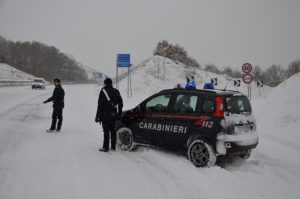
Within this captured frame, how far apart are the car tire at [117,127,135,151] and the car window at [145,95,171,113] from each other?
88 centimetres

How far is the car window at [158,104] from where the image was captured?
7.75 m

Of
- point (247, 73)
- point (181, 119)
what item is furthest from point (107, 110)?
point (247, 73)

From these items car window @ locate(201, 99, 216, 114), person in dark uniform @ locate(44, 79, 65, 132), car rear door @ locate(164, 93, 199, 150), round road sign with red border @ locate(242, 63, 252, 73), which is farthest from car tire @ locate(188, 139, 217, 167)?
round road sign with red border @ locate(242, 63, 252, 73)

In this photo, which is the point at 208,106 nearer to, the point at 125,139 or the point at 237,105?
the point at 237,105

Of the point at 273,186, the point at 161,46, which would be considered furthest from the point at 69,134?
the point at 161,46

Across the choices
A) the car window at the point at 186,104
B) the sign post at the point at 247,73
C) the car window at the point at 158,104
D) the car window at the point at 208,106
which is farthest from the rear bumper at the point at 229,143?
the sign post at the point at 247,73

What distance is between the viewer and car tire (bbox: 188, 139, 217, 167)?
664 centimetres

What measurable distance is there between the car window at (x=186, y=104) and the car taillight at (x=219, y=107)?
0.58 metres

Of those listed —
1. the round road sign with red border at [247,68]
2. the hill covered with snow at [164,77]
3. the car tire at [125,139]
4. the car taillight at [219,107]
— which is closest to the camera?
the car taillight at [219,107]

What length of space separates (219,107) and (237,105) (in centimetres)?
60

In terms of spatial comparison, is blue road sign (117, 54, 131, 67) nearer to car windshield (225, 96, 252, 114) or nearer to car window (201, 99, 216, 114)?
car windshield (225, 96, 252, 114)

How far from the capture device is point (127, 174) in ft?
20.7

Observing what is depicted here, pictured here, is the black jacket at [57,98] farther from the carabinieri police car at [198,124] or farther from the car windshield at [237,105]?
the car windshield at [237,105]

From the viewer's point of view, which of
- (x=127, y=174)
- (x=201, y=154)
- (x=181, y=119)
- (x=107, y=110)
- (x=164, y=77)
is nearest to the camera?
(x=127, y=174)
